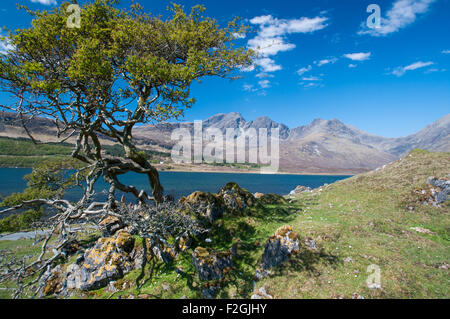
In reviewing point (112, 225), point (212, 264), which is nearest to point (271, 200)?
point (212, 264)

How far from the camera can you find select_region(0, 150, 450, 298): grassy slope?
34.7ft

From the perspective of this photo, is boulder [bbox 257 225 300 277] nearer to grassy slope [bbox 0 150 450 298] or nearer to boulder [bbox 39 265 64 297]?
grassy slope [bbox 0 150 450 298]

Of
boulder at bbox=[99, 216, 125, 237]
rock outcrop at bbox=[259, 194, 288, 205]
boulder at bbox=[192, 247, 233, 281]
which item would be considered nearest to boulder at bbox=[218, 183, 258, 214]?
rock outcrop at bbox=[259, 194, 288, 205]

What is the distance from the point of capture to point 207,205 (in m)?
17.5

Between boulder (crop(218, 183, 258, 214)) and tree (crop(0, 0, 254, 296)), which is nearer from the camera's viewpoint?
tree (crop(0, 0, 254, 296))

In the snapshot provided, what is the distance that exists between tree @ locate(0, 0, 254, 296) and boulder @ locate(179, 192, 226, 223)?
108 inches

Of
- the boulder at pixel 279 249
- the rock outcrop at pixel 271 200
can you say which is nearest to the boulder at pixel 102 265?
the boulder at pixel 279 249

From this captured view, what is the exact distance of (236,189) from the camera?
20.3m

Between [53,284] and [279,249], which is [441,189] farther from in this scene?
[53,284]

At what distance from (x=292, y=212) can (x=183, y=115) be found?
14.2 metres

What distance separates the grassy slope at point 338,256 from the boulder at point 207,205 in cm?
97

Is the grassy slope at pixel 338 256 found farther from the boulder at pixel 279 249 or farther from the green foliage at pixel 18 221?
the green foliage at pixel 18 221

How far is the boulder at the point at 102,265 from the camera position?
1303 centimetres
